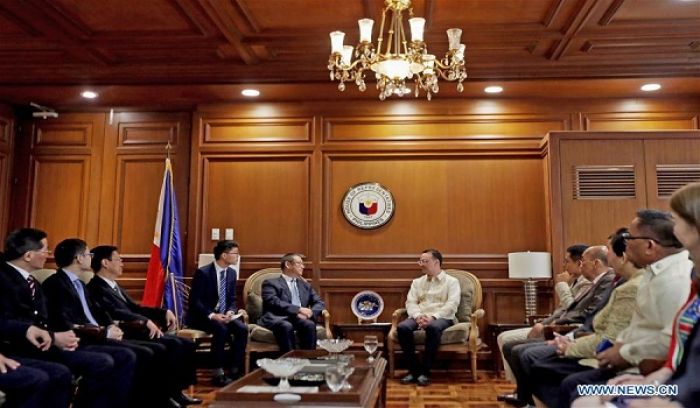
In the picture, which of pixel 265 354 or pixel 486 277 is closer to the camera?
pixel 265 354

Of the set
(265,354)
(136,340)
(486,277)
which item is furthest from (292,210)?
(136,340)

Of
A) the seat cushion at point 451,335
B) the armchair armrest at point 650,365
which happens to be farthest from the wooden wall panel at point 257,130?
the armchair armrest at point 650,365

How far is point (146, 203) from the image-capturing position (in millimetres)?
6785

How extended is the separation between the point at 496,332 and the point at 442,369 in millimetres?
699

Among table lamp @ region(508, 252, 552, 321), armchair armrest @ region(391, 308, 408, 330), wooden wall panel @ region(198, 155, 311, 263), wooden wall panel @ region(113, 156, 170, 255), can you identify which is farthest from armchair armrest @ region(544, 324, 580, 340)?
wooden wall panel @ region(113, 156, 170, 255)

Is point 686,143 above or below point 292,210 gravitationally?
above

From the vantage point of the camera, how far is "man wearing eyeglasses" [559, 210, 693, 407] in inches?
89.3

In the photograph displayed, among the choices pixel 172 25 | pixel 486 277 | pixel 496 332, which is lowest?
pixel 496 332

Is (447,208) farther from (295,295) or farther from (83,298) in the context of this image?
(83,298)

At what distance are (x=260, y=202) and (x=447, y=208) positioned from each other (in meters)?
2.05

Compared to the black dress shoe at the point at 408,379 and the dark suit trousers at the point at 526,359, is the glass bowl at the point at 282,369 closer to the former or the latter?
the dark suit trousers at the point at 526,359

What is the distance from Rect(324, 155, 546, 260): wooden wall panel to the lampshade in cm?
53

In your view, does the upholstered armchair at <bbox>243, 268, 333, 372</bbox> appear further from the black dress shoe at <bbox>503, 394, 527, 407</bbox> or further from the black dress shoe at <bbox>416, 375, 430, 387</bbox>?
the black dress shoe at <bbox>503, 394, 527, 407</bbox>

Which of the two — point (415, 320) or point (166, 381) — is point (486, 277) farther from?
point (166, 381)
